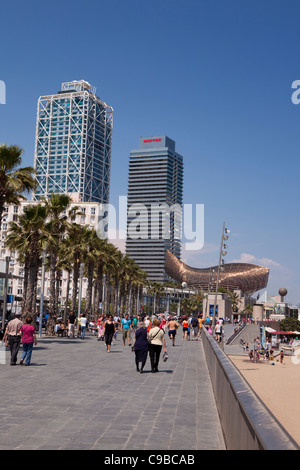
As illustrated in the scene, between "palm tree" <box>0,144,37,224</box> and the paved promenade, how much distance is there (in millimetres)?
8683

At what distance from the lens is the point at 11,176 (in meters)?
21.6

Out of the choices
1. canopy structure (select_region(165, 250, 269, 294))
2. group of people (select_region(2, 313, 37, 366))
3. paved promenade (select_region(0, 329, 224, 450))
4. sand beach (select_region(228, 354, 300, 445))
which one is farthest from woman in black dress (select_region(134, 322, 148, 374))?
canopy structure (select_region(165, 250, 269, 294))

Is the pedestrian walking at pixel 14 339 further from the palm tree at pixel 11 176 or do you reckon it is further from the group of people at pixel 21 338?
the palm tree at pixel 11 176

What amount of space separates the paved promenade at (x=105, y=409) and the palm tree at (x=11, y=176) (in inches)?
342

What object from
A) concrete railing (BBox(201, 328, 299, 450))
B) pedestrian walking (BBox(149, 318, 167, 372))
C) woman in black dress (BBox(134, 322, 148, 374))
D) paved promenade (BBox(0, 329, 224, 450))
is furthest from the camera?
pedestrian walking (BBox(149, 318, 167, 372))

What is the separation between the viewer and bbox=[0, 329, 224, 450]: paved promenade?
246 inches

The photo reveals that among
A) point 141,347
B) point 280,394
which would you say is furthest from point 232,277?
point 141,347

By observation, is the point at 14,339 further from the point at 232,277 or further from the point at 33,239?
the point at 232,277

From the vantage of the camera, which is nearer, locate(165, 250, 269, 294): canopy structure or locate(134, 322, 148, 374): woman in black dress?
locate(134, 322, 148, 374): woman in black dress

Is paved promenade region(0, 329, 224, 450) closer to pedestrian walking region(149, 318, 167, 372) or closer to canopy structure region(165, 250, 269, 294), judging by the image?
pedestrian walking region(149, 318, 167, 372)

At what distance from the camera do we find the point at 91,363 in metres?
16.2

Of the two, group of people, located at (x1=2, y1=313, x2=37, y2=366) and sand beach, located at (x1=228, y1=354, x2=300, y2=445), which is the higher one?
group of people, located at (x1=2, y1=313, x2=37, y2=366)
